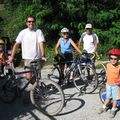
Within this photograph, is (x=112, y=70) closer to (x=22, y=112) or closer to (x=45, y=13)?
(x=22, y=112)

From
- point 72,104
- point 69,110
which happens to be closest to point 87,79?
point 72,104

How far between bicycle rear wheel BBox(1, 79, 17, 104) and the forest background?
266 inches

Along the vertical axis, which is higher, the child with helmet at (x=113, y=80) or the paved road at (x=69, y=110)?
the child with helmet at (x=113, y=80)

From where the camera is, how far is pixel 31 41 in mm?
8211

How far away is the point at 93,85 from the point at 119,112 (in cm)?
160

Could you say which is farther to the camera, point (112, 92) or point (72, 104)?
point (72, 104)

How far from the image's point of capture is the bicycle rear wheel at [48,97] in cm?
758

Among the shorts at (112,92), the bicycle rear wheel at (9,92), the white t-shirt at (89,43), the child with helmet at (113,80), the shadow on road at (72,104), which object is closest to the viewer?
the child with helmet at (113,80)

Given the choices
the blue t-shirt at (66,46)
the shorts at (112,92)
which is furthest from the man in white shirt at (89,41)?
the shorts at (112,92)

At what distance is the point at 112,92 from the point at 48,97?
4.38 ft

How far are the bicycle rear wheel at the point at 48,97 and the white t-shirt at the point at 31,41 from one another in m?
0.86

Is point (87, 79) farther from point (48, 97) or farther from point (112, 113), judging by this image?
point (112, 113)

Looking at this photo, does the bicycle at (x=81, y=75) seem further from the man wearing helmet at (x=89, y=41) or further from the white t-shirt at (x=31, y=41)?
the white t-shirt at (x=31, y=41)

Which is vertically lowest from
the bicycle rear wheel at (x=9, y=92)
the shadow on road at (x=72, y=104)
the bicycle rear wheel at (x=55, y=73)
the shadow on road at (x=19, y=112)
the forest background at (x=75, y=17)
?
the shadow on road at (x=19, y=112)
